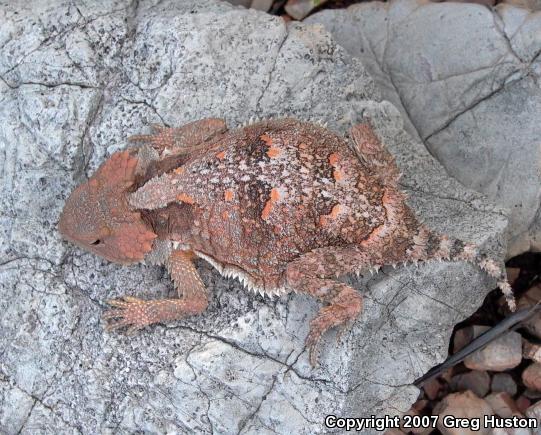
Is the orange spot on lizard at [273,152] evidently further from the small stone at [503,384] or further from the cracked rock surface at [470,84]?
the small stone at [503,384]

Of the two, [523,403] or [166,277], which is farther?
[523,403]

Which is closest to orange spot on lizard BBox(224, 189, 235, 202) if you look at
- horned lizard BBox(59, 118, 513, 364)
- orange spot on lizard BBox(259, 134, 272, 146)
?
horned lizard BBox(59, 118, 513, 364)

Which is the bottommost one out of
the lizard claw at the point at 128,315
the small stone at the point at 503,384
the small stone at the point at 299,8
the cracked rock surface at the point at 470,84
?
the small stone at the point at 503,384

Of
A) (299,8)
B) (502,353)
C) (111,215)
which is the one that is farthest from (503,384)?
(299,8)

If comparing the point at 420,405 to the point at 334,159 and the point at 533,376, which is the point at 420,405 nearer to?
the point at 533,376

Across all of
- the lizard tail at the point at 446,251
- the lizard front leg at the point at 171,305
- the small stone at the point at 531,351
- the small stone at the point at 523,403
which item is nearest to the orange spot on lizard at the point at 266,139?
the lizard front leg at the point at 171,305

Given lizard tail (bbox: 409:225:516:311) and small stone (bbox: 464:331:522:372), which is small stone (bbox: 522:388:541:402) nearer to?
small stone (bbox: 464:331:522:372)
